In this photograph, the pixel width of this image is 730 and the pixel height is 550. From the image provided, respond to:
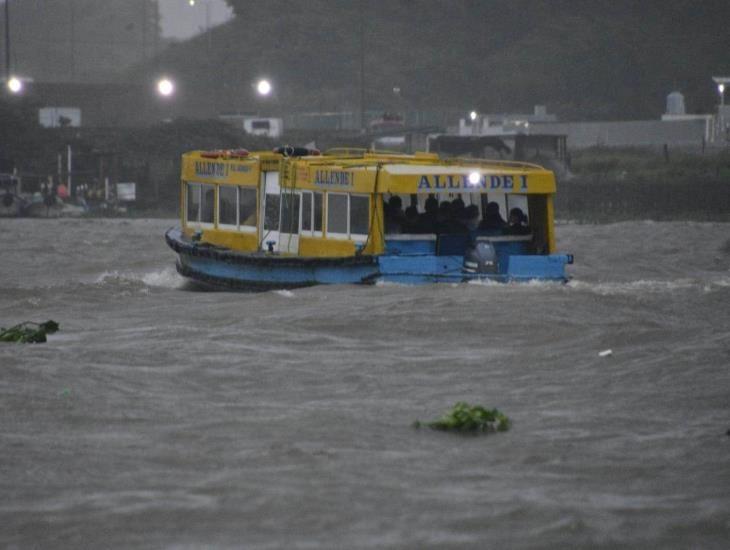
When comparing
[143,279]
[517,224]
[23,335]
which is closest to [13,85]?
[143,279]

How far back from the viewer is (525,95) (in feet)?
283

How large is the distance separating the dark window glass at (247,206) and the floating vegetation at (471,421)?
1217 cm

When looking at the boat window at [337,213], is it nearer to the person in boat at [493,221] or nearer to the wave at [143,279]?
the person in boat at [493,221]

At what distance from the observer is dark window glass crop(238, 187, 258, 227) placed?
24.8 metres

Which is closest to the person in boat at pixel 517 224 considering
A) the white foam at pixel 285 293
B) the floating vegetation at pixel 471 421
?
the white foam at pixel 285 293

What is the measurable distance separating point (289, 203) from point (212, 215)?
2242 millimetres

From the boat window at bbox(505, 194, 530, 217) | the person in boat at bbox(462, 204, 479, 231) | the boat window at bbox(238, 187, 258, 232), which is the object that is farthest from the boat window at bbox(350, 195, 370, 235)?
the boat window at bbox(238, 187, 258, 232)

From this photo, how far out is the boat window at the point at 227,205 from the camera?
2516 centimetres

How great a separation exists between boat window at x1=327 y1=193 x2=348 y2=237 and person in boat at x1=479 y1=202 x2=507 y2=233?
73.7 inches

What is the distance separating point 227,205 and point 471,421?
43.1 ft

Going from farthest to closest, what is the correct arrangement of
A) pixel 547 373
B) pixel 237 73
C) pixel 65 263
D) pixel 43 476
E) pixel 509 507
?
pixel 237 73 < pixel 65 263 < pixel 547 373 < pixel 43 476 < pixel 509 507

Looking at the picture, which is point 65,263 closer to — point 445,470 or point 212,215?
point 212,215

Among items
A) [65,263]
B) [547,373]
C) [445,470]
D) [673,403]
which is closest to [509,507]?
[445,470]

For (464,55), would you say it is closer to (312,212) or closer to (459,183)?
(312,212)
